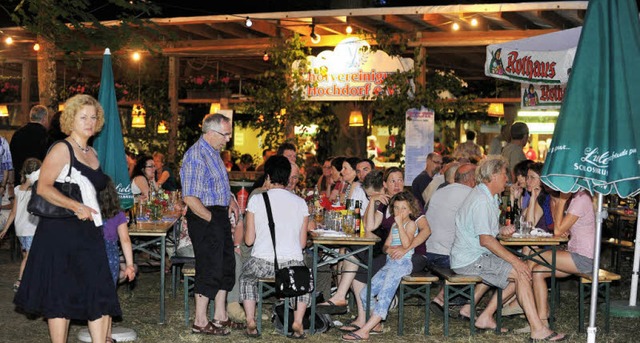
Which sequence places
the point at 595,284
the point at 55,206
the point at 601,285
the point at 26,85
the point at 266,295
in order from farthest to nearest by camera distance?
the point at 26,85 → the point at 601,285 → the point at 266,295 → the point at 595,284 → the point at 55,206

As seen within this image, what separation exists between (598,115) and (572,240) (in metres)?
2.36

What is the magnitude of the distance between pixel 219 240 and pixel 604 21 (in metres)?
3.37

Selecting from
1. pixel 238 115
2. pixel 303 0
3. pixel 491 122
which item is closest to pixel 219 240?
pixel 303 0

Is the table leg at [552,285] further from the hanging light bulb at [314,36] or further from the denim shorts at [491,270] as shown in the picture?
the hanging light bulb at [314,36]

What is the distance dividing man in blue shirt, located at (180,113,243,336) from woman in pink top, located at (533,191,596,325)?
2674 mm

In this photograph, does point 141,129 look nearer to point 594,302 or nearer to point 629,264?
point 629,264

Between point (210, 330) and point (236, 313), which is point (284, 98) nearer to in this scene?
point (236, 313)

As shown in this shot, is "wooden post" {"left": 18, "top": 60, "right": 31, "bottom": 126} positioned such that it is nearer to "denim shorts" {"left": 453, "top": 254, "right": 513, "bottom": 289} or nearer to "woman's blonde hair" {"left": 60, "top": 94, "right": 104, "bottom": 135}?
"denim shorts" {"left": 453, "top": 254, "right": 513, "bottom": 289}

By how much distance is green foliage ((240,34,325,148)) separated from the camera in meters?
12.7

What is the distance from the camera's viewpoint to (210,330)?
7328mm

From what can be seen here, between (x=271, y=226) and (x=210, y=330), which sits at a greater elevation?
(x=271, y=226)

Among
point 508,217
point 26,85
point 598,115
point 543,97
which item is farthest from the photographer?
point 26,85

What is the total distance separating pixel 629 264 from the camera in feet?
41.6

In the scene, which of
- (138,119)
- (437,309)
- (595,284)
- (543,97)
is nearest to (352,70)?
(543,97)
